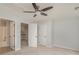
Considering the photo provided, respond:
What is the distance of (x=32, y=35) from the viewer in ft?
8.42

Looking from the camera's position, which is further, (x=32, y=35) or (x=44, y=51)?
(x=32, y=35)

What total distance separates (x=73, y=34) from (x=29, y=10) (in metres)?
1.03

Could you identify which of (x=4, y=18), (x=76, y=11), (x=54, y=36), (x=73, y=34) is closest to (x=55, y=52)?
(x=54, y=36)

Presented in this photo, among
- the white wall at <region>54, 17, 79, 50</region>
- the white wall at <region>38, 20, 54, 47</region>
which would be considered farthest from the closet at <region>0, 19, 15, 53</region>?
the white wall at <region>54, 17, 79, 50</region>

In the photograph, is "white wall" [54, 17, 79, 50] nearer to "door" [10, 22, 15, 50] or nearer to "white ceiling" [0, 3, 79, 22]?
"white ceiling" [0, 3, 79, 22]

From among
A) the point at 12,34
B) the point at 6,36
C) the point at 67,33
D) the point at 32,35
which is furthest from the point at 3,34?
the point at 67,33

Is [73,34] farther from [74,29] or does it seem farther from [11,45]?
[11,45]

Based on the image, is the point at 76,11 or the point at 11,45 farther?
the point at 11,45

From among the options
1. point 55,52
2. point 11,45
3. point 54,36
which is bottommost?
point 55,52

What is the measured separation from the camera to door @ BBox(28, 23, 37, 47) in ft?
8.25

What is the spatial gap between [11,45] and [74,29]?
1.36m

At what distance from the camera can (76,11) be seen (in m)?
2.31

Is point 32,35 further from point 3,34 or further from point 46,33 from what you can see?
point 3,34

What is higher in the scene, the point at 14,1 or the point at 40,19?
the point at 14,1
